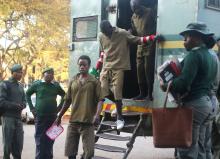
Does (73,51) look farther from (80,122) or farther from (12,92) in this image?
(80,122)

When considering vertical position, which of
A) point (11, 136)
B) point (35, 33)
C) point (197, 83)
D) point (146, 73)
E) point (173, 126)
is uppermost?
point (35, 33)

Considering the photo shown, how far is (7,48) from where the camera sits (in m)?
23.3

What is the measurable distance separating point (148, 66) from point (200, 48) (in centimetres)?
270

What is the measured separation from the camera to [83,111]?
7332mm

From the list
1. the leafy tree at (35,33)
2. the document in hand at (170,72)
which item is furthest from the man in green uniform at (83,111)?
the leafy tree at (35,33)

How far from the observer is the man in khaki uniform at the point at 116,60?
7941 mm

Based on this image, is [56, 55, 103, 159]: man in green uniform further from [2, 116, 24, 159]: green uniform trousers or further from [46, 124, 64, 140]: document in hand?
[2, 116, 24, 159]: green uniform trousers

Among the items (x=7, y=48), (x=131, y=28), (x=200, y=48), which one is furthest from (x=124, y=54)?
(x=7, y=48)

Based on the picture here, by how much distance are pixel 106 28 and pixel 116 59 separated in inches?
20.6

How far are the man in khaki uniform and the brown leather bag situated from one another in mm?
2465

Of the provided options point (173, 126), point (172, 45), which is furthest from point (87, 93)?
point (173, 126)

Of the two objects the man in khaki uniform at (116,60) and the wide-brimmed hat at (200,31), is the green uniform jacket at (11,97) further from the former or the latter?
the wide-brimmed hat at (200,31)

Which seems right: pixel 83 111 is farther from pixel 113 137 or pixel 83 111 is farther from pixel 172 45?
pixel 172 45

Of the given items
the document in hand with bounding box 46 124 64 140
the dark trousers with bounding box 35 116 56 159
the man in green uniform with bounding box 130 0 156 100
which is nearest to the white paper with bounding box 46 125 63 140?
the document in hand with bounding box 46 124 64 140
